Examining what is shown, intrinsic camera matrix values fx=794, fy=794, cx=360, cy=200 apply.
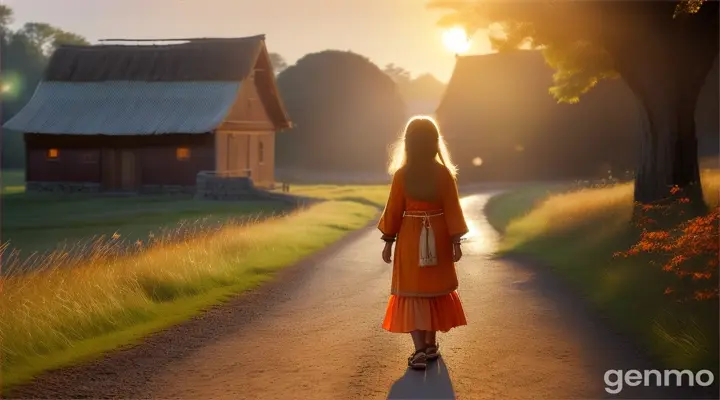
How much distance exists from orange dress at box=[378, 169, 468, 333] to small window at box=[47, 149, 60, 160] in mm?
35959

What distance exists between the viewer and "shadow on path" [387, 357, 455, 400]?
6.04 metres

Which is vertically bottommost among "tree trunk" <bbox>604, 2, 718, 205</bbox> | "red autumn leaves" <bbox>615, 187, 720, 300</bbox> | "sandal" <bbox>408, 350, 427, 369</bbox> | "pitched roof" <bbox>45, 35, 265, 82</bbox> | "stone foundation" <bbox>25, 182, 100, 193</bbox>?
"stone foundation" <bbox>25, 182, 100, 193</bbox>

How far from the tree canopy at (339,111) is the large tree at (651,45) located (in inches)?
2206

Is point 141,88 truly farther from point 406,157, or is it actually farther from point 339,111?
point 339,111

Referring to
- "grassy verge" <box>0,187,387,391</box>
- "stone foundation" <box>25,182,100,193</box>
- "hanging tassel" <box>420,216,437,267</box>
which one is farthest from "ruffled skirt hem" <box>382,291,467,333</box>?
"stone foundation" <box>25,182,100,193</box>

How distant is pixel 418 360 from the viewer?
6.82 meters

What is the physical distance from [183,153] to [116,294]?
28889mm

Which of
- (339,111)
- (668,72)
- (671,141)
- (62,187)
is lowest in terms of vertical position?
(62,187)

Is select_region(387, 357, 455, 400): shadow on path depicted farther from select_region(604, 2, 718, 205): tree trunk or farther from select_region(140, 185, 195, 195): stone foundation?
select_region(140, 185, 195, 195): stone foundation

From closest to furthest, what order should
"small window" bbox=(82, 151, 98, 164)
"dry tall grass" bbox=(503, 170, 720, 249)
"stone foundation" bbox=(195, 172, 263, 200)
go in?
"dry tall grass" bbox=(503, 170, 720, 249)
"stone foundation" bbox=(195, 172, 263, 200)
"small window" bbox=(82, 151, 98, 164)

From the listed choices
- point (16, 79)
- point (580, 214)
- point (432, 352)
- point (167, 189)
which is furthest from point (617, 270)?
point (16, 79)

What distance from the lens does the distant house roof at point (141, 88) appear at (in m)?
36.4

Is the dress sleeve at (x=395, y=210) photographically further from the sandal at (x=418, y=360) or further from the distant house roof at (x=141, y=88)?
the distant house roof at (x=141, y=88)

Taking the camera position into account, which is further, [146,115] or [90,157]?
[90,157]
